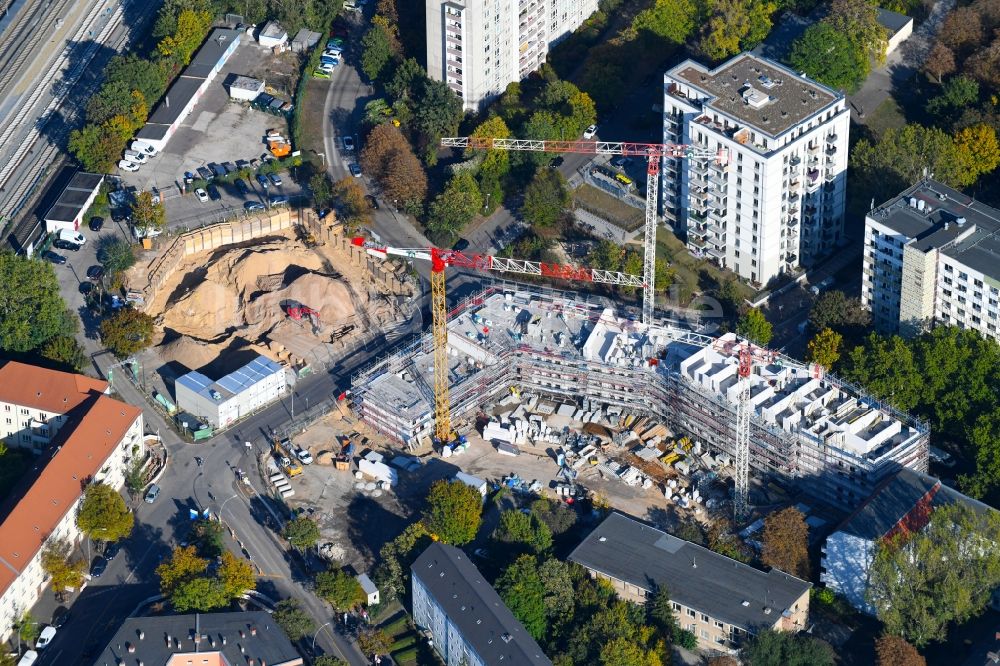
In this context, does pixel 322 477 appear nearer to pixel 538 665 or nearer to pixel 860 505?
pixel 538 665

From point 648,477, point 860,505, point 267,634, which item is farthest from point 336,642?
point 860,505

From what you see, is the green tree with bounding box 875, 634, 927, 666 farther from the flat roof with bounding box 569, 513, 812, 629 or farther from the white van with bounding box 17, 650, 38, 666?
the white van with bounding box 17, 650, 38, 666

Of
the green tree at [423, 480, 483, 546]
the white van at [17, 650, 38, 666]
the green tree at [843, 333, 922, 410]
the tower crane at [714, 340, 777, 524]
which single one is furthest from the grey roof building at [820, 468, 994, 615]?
the white van at [17, 650, 38, 666]

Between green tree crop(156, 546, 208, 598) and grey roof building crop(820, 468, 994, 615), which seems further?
green tree crop(156, 546, 208, 598)

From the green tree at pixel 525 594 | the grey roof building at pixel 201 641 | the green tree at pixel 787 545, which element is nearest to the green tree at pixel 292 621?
the grey roof building at pixel 201 641

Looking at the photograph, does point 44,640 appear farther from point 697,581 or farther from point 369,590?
point 697,581

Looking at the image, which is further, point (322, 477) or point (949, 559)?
point (322, 477)
